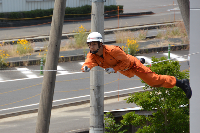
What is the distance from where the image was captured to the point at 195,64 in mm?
7270

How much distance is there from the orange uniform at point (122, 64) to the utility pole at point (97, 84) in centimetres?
151

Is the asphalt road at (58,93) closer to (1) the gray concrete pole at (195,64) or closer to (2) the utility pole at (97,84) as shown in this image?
(2) the utility pole at (97,84)

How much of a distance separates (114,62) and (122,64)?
142 mm

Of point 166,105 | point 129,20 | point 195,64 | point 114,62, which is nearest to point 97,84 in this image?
point 114,62

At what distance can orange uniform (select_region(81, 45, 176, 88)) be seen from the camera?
6.86 m

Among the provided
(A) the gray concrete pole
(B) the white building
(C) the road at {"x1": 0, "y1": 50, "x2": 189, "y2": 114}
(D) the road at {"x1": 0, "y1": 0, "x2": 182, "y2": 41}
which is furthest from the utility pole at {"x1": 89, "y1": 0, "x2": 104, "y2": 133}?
(B) the white building

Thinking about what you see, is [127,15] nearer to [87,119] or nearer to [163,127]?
[87,119]

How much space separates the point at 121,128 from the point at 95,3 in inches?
178

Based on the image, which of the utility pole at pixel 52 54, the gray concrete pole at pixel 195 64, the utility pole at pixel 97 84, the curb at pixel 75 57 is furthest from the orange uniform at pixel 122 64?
the curb at pixel 75 57

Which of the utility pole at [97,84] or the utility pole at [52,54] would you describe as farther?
the utility pole at [52,54]

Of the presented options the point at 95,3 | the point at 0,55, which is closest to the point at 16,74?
the point at 0,55

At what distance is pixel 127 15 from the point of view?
32.9 m

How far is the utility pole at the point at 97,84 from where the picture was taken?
8.49m

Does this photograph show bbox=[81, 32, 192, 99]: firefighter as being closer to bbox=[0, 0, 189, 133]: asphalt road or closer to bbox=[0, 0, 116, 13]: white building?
bbox=[0, 0, 189, 133]: asphalt road
